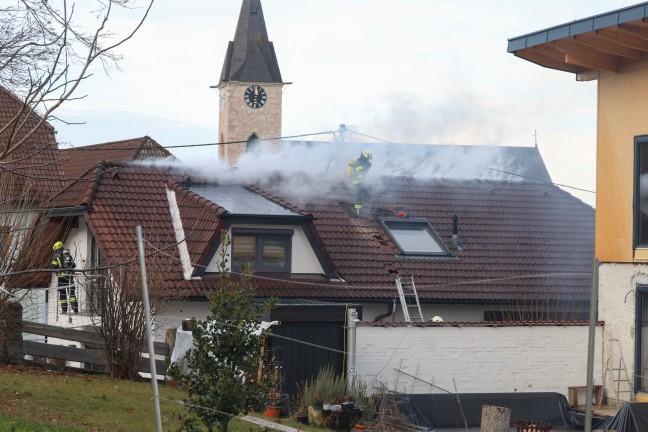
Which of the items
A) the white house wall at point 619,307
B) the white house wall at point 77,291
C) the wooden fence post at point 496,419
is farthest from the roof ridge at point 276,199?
the wooden fence post at point 496,419

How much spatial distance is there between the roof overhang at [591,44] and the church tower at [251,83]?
55.8 m

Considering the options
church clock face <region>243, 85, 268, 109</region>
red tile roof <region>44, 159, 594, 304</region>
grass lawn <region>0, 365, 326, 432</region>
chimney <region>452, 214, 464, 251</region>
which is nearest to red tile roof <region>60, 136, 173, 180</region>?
red tile roof <region>44, 159, 594, 304</region>

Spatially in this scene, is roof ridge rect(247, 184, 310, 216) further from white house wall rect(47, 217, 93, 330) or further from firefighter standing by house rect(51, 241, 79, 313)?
firefighter standing by house rect(51, 241, 79, 313)

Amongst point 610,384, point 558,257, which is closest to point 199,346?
point 610,384

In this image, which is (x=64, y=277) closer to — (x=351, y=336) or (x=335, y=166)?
(x=351, y=336)

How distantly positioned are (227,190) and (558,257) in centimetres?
907

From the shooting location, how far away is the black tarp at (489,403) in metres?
20.3

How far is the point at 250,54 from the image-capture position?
257 feet

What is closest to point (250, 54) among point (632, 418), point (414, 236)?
point (414, 236)

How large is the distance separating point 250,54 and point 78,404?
6328 centimetres

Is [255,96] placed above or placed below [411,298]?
above

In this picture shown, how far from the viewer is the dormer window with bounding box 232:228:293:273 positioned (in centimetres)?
2584

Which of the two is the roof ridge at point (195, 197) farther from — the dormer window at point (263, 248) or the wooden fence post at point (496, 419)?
the wooden fence post at point (496, 419)

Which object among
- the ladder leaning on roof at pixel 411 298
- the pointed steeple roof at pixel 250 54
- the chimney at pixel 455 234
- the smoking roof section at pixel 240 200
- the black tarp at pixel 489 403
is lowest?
the black tarp at pixel 489 403
